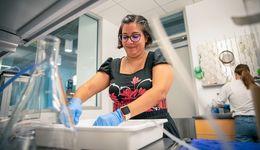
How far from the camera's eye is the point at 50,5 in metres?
0.47

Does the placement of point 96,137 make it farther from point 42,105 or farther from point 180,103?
point 180,103

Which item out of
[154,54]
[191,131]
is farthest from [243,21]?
[191,131]

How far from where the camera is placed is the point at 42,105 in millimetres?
431

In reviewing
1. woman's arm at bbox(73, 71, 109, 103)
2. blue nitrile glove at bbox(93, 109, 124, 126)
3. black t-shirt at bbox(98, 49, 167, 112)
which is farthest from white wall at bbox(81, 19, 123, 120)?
blue nitrile glove at bbox(93, 109, 124, 126)

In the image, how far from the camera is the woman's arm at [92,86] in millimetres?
1064

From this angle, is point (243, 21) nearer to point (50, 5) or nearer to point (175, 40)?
point (50, 5)

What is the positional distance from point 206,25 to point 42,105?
2905mm

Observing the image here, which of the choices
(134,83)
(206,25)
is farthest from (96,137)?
(206,25)

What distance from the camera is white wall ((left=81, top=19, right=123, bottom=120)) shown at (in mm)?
2955

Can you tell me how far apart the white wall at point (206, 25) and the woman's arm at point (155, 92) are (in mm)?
1940

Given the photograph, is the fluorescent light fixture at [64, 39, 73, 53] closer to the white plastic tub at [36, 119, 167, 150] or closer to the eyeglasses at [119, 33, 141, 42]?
the eyeglasses at [119, 33, 141, 42]

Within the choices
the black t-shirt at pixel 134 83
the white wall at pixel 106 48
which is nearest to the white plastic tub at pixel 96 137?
the black t-shirt at pixel 134 83

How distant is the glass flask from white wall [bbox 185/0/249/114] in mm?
2512

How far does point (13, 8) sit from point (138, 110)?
22.9 inches
